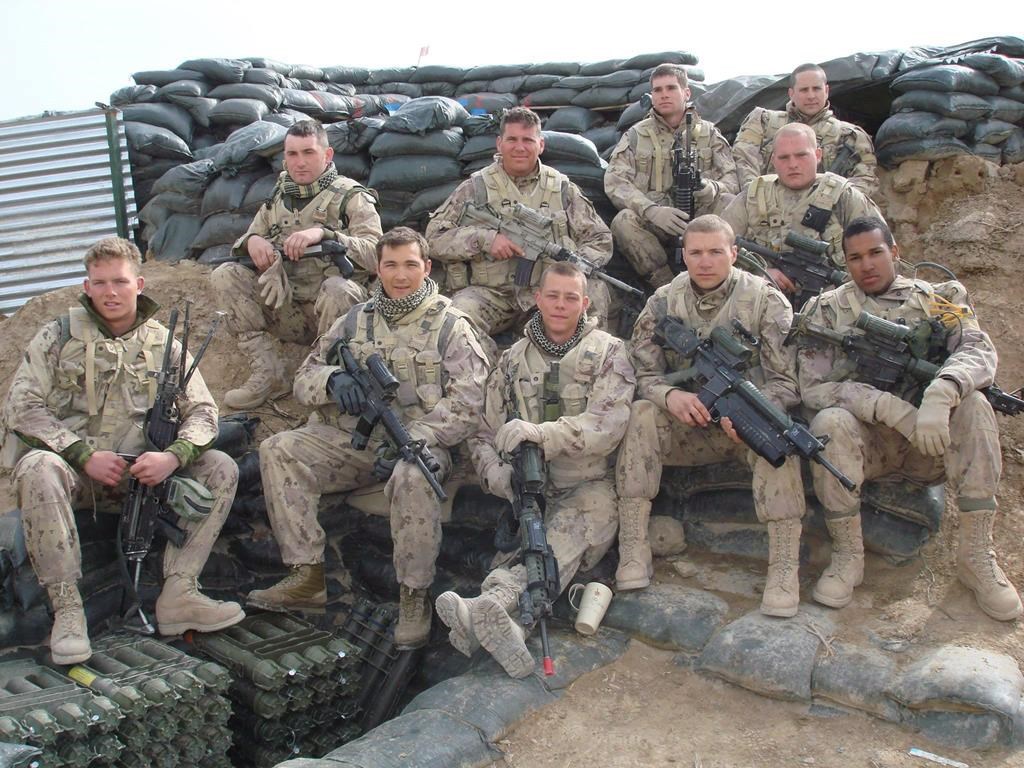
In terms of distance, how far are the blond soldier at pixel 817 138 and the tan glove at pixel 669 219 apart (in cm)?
66

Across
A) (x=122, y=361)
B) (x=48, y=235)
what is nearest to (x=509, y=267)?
(x=122, y=361)

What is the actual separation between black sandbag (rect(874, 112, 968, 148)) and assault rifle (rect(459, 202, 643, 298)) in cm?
270

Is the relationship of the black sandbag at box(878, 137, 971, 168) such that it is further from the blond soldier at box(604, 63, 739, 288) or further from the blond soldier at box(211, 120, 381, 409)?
the blond soldier at box(211, 120, 381, 409)

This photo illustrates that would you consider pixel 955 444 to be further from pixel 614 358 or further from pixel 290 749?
pixel 290 749

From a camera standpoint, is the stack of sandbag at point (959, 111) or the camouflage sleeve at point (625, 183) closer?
the camouflage sleeve at point (625, 183)

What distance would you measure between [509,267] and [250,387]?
2.01 m

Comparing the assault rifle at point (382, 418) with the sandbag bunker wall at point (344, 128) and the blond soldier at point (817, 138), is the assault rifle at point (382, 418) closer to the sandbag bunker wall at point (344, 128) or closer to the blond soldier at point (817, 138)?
the sandbag bunker wall at point (344, 128)

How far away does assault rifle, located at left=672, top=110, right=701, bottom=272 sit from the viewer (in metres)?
7.52

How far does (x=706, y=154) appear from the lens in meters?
7.93

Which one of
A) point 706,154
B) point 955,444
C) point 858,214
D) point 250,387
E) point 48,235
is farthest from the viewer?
point 48,235

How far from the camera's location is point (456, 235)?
7.35 m

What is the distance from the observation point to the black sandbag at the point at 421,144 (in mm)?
8469

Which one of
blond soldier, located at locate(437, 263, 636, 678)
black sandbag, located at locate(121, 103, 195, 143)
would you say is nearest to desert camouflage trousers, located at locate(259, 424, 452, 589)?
blond soldier, located at locate(437, 263, 636, 678)

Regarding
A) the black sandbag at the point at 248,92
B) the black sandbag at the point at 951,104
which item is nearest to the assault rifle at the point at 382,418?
the black sandbag at the point at 951,104
